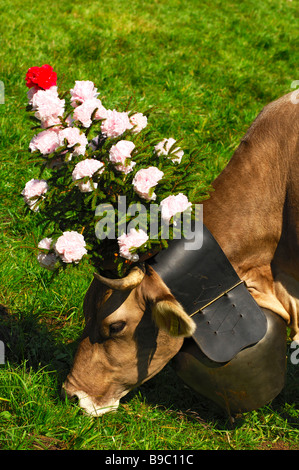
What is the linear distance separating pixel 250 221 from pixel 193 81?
4.42m

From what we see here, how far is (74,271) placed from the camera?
4.77m

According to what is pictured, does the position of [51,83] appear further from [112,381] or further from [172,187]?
[112,381]

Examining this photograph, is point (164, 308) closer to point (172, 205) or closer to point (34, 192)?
point (172, 205)

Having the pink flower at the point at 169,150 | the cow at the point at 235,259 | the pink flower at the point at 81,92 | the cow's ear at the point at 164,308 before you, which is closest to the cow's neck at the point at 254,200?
the cow at the point at 235,259

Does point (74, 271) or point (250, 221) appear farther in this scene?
point (74, 271)

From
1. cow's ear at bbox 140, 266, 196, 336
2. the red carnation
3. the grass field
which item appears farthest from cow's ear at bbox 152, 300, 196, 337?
the red carnation

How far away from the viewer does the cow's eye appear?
11.1 ft

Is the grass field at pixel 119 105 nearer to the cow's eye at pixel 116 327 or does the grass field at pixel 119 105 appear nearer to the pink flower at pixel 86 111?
the cow's eye at pixel 116 327

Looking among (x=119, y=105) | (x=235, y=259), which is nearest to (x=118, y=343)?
(x=235, y=259)

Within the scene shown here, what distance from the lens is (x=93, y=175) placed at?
3.13m

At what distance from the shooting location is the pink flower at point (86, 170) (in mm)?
3043

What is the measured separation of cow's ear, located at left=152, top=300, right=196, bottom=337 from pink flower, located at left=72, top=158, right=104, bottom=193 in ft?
2.37

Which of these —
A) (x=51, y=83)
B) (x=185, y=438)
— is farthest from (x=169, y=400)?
(x=51, y=83)

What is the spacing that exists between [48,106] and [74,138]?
0.69ft
